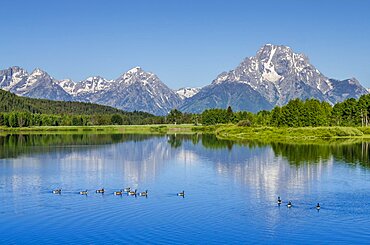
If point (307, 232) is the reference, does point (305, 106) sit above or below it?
above

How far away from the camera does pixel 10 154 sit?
98.9 m

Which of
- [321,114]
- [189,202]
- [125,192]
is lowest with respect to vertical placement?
[189,202]

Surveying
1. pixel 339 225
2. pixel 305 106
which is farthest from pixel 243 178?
pixel 305 106

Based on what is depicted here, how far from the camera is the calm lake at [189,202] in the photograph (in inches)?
1485

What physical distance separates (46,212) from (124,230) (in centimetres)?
995

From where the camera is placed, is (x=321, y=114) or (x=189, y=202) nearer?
(x=189, y=202)

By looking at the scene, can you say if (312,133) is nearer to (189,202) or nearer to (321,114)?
(321,114)

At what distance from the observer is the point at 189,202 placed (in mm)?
49375

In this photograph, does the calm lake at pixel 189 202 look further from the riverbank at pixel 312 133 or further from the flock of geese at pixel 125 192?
the riverbank at pixel 312 133

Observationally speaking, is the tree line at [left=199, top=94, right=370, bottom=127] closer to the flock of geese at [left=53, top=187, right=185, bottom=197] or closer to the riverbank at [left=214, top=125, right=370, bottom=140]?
the riverbank at [left=214, top=125, right=370, bottom=140]

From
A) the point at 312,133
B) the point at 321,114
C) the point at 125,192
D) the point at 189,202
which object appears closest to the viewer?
the point at 189,202

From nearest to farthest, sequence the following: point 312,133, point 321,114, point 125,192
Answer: point 125,192
point 312,133
point 321,114

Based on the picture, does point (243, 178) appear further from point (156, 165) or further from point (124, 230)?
point (124, 230)

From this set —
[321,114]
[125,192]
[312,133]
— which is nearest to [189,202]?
[125,192]
